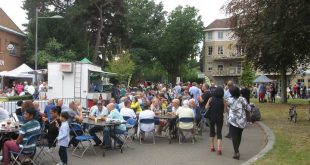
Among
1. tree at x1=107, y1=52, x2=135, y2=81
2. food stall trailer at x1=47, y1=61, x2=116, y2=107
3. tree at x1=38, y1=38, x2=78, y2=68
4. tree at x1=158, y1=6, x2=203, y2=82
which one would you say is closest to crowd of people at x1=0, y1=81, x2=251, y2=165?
food stall trailer at x1=47, y1=61, x2=116, y2=107

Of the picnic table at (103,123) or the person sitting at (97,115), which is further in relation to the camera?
the person sitting at (97,115)

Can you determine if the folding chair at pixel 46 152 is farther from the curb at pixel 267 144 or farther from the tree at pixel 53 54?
the tree at pixel 53 54

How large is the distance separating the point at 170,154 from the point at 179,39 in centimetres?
6625

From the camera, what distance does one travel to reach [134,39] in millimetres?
70062

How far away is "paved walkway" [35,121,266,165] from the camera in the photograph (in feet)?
33.5

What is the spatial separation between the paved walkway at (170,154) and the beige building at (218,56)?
73.8 metres

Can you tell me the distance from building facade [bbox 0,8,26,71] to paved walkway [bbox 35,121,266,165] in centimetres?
3475

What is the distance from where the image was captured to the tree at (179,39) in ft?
246

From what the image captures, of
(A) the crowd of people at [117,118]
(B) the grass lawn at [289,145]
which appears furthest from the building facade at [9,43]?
(B) the grass lawn at [289,145]

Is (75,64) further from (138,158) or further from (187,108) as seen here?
(138,158)

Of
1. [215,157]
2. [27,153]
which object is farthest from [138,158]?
[27,153]

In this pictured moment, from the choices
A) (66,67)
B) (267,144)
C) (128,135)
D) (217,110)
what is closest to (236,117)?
(217,110)

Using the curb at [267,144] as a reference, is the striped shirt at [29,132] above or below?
above

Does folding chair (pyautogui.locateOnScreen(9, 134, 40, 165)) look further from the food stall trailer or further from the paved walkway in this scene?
the food stall trailer
